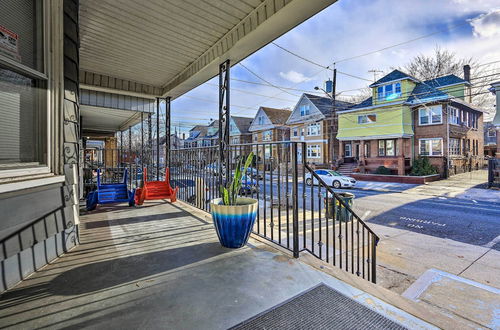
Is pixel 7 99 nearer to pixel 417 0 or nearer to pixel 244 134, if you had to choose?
pixel 417 0

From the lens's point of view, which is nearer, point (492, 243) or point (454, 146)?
point (492, 243)

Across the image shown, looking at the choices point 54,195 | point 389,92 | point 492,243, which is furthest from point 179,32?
point 389,92

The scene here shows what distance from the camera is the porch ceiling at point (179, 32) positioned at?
276 cm

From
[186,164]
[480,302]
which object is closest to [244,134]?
[186,164]

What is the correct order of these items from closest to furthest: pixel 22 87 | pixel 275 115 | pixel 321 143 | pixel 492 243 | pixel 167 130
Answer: pixel 22 87
pixel 492 243
pixel 167 130
pixel 321 143
pixel 275 115

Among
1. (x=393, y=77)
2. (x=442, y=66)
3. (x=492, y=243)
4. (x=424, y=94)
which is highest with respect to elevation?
(x=442, y=66)

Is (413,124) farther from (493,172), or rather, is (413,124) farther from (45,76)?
(45,76)

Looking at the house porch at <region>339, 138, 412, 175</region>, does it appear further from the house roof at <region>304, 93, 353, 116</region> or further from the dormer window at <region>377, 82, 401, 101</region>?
the house roof at <region>304, 93, 353, 116</region>

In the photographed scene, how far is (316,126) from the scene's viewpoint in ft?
78.0

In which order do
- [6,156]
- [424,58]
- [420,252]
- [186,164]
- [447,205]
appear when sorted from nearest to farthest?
[6,156], [420,252], [186,164], [447,205], [424,58]

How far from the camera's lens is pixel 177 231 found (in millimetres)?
3236

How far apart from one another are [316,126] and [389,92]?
6.87 metres

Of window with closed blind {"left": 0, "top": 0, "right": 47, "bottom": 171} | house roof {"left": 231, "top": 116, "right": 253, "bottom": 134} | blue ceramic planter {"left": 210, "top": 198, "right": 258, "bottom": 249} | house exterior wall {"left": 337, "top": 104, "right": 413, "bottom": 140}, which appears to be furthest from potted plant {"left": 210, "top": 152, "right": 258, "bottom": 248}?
house roof {"left": 231, "top": 116, "right": 253, "bottom": 134}

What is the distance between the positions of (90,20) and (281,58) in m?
11.9
